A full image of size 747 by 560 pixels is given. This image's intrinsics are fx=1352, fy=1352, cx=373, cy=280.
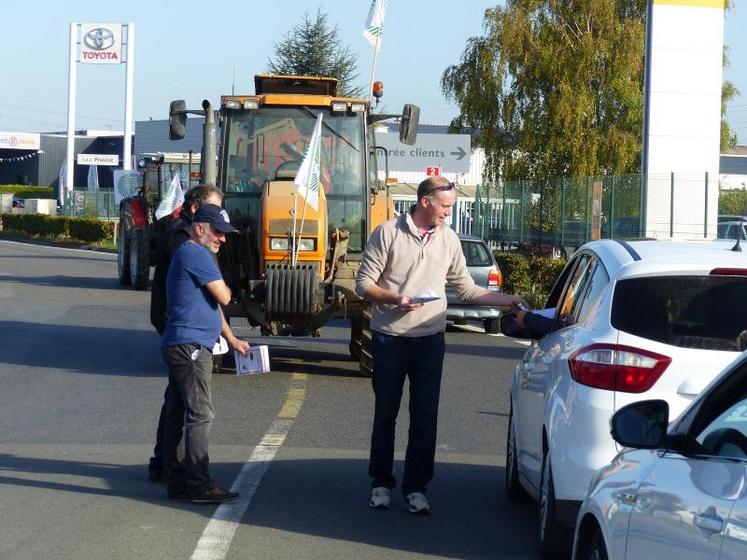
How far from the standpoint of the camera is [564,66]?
3988 cm

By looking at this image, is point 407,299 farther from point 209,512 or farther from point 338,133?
point 338,133

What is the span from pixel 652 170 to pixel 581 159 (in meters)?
13.0

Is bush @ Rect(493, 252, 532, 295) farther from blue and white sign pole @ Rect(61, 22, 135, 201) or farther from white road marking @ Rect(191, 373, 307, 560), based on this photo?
blue and white sign pole @ Rect(61, 22, 135, 201)

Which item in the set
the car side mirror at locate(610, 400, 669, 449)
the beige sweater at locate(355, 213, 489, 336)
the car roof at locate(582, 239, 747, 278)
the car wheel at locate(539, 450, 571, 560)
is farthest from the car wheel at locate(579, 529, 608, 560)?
the beige sweater at locate(355, 213, 489, 336)

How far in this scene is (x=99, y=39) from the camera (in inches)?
2793

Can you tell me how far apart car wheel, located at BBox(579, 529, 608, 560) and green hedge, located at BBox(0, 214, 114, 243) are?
159 ft

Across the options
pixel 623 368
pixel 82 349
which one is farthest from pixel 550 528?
pixel 82 349

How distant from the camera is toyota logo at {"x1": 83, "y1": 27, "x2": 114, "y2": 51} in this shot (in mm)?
70875

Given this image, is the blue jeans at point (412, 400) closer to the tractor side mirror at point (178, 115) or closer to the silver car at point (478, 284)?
the tractor side mirror at point (178, 115)

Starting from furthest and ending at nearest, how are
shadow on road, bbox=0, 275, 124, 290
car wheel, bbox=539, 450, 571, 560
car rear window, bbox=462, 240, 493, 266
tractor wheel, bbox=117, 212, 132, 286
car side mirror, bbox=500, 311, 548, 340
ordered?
1. tractor wheel, bbox=117, 212, 132, 286
2. shadow on road, bbox=0, 275, 124, 290
3. car rear window, bbox=462, 240, 493, 266
4. car side mirror, bbox=500, 311, 548, 340
5. car wheel, bbox=539, 450, 571, 560

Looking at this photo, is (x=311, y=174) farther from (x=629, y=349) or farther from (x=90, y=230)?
(x=90, y=230)

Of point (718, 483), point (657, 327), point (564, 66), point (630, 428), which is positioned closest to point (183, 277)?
point (657, 327)

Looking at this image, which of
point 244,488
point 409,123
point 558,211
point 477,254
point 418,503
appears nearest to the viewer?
point 418,503

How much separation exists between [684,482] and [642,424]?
0.38 m
